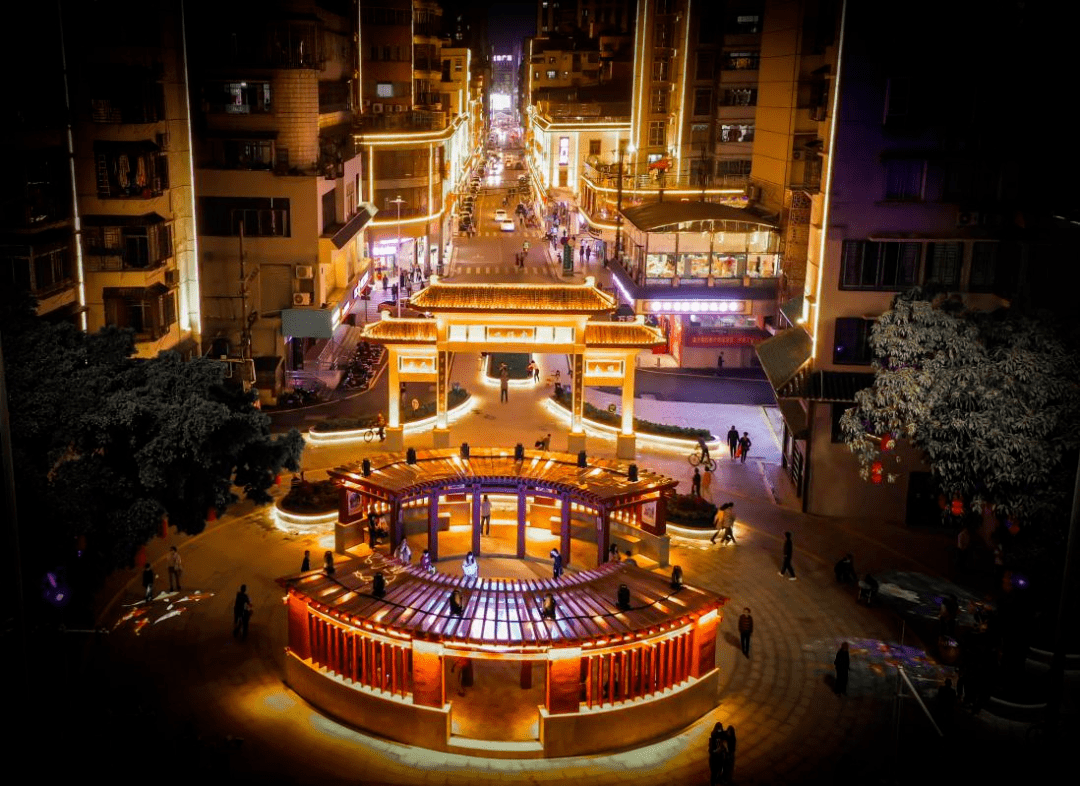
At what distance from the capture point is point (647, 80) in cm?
9500

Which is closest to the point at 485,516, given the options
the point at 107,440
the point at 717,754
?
the point at 107,440

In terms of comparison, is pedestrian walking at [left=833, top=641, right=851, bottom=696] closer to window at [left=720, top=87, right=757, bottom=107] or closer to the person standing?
the person standing

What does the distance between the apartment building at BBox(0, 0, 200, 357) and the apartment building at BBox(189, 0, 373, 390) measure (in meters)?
6.93

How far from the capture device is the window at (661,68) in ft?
305

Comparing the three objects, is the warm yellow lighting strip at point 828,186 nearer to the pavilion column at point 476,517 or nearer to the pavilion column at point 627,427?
the pavilion column at point 627,427

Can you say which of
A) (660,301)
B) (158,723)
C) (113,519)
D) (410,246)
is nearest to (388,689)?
(158,723)

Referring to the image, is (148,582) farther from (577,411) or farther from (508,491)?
(577,411)

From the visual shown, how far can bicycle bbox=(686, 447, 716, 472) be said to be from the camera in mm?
46622

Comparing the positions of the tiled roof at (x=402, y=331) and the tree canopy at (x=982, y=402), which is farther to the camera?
the tiled roof at (x=402, y=331)

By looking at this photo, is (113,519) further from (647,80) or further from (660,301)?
(647,80)

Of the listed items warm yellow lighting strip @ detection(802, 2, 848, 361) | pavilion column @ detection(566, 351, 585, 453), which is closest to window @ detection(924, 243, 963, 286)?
warm yellow lighting strip @ detection(802, 2, 848, 361)

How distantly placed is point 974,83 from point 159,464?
30476 millimetres

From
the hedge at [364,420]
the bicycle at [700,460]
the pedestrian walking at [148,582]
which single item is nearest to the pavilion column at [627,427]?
the bicycle at [700,460]

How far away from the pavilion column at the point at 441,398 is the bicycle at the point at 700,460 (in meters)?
10.6
